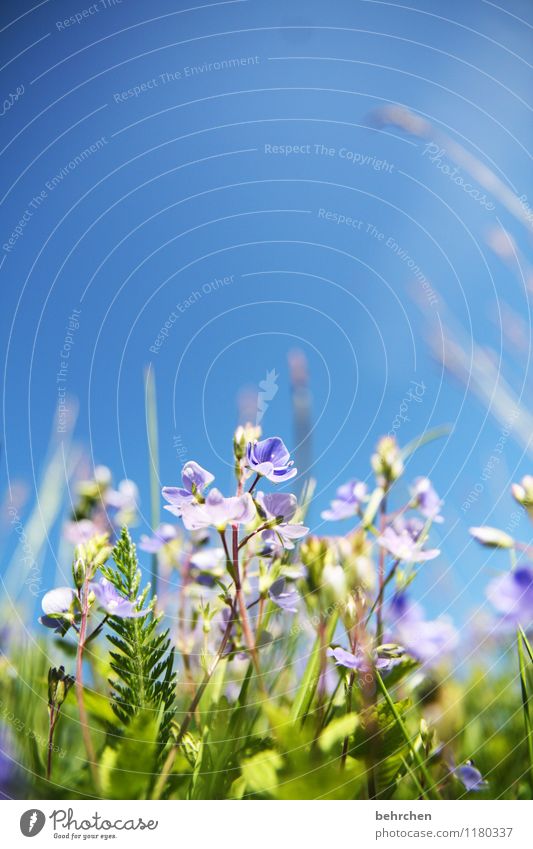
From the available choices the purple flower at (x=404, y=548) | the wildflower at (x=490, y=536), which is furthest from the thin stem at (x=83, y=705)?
the wildflower at (x=490, y=536)

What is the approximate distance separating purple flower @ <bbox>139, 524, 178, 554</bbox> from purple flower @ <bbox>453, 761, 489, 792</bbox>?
2.60 ft

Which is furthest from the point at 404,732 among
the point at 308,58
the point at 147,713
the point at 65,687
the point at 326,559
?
the point at 308,58

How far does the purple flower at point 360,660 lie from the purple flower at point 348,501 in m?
0.37

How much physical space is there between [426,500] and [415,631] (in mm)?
304

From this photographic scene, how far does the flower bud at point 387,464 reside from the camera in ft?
4.20

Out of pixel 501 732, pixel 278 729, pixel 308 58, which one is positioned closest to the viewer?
pixel 278 729

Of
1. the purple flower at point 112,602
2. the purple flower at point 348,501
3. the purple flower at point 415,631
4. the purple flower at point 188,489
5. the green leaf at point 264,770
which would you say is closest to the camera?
the green leaf at point 264,770

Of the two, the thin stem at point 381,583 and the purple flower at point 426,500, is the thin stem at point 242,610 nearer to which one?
the thin stem at point 381,583

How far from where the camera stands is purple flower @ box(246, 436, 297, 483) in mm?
1059

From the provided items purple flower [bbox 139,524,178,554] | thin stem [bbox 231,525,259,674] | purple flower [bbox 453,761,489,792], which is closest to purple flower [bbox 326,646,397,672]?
thin stem [bbox 231,525,259,674]

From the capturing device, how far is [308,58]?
1.93 metres

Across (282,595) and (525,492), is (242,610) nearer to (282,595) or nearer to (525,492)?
(282,595)

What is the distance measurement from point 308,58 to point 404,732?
6.83 feet
